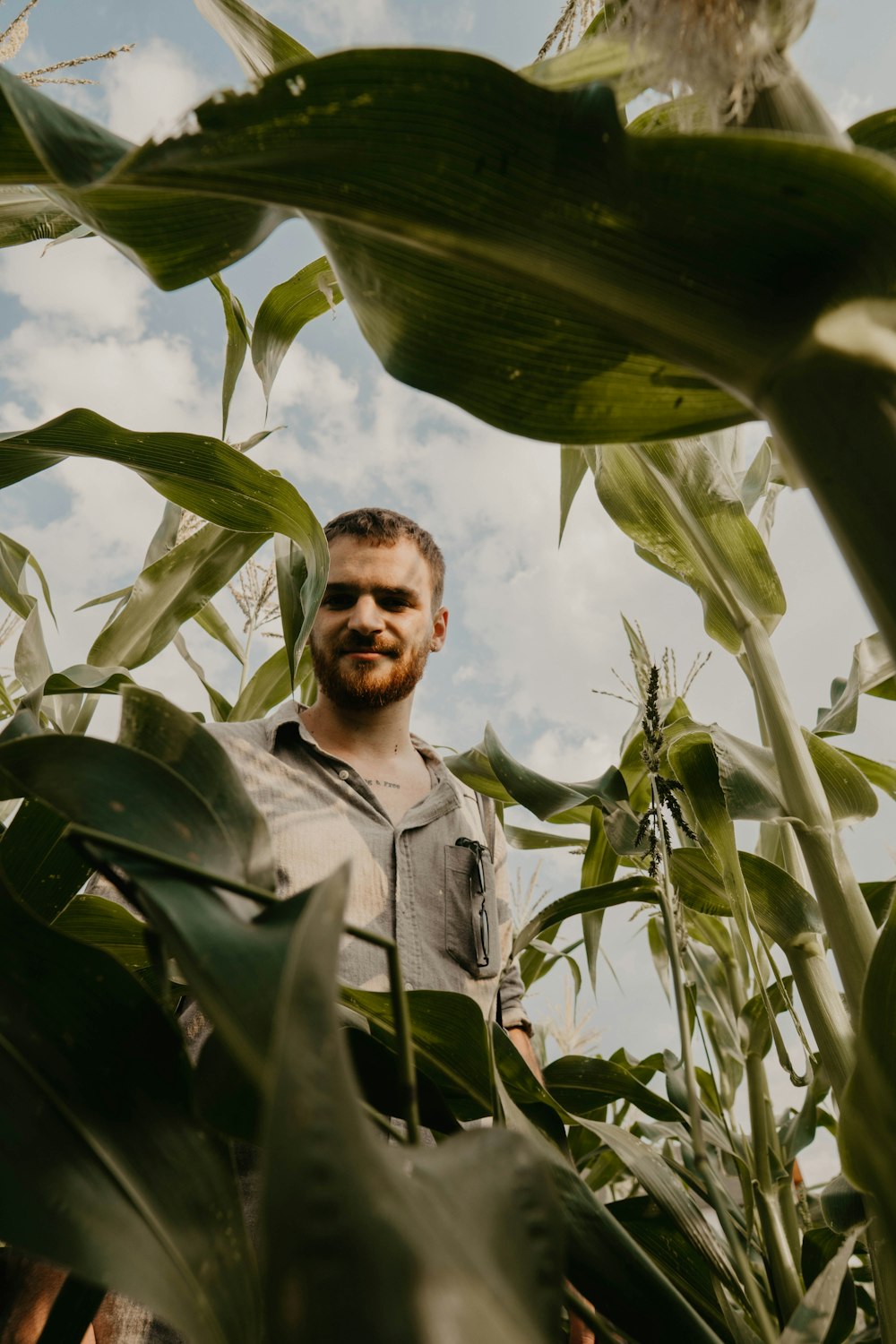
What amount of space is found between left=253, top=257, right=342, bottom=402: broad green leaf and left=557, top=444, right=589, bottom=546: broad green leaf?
0.89 feet

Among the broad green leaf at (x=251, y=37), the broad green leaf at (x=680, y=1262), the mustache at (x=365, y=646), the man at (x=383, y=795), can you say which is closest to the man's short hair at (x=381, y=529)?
the man at (x=383, y=795)

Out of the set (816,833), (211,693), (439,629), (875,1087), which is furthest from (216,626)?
(875,1087)

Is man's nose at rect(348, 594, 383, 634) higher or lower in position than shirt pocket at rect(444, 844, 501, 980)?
higher

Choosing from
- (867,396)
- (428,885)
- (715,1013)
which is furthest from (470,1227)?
(428,885)

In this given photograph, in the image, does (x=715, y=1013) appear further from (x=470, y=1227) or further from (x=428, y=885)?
(x=470, y=1227)

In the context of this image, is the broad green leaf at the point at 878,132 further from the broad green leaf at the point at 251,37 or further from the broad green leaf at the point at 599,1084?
the broad green leaf at the point at 599,1084

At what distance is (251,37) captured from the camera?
54 centimetres

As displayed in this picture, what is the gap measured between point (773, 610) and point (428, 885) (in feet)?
2.55

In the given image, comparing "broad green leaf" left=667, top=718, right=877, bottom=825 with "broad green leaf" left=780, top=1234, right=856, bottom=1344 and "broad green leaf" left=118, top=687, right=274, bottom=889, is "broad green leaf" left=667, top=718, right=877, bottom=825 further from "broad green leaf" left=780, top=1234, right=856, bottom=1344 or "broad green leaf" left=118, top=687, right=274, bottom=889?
"broad green leaf" left=118, top=687, right=274, bottom=889

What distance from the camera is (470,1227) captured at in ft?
0.64

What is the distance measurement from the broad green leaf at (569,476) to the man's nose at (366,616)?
0.75 m

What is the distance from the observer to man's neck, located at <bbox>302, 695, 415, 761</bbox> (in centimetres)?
164

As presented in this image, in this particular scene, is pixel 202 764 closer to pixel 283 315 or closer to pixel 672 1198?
pixel 672 1198

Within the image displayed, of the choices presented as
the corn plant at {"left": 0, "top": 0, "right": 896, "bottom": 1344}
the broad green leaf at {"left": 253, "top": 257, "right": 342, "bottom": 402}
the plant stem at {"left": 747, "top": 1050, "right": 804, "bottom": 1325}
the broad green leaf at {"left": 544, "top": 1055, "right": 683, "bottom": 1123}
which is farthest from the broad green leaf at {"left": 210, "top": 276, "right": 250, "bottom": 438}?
the plant stem at {"left": 747, "top": 1050, "right": 804, "bottom": 1325}
